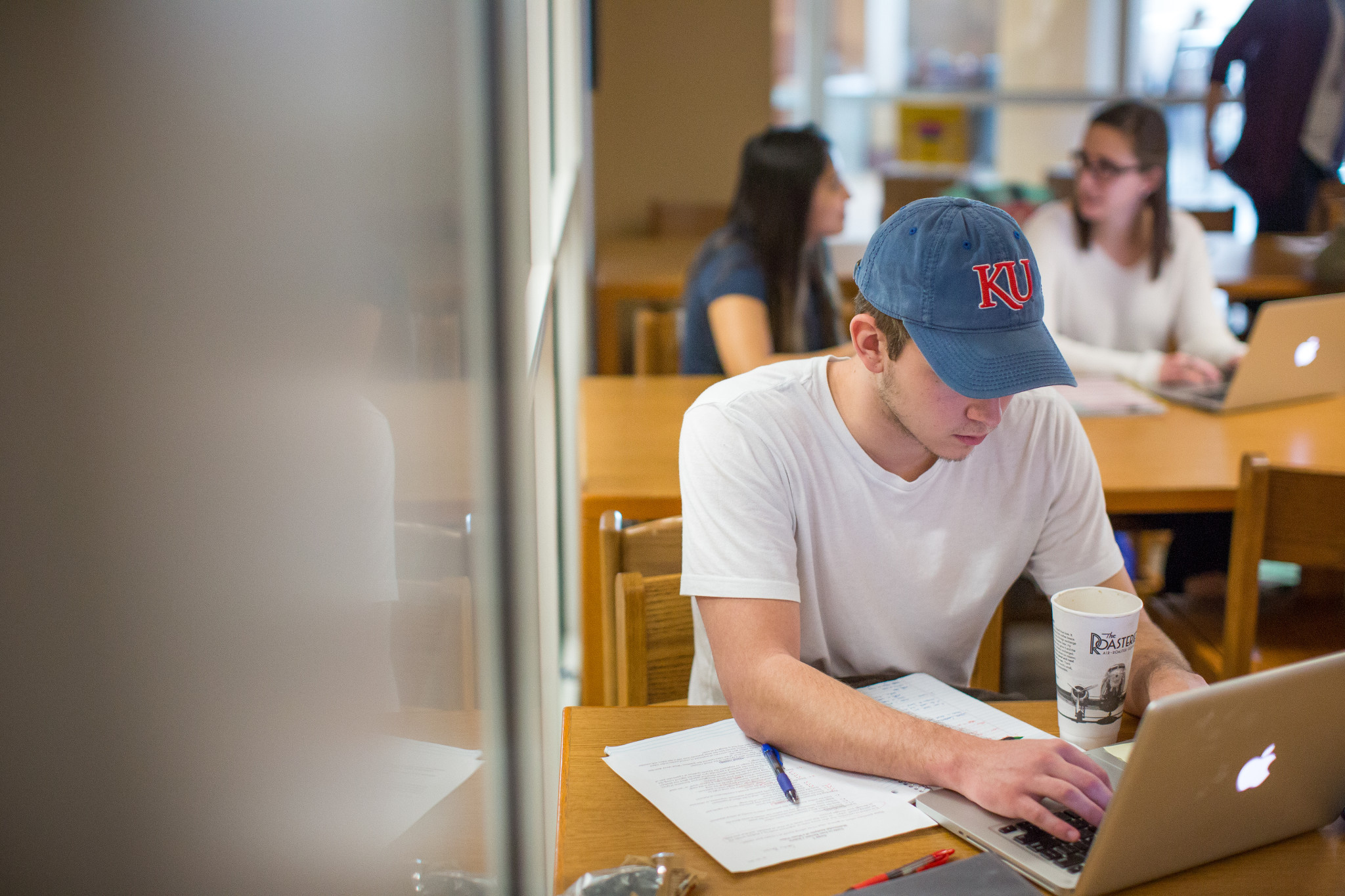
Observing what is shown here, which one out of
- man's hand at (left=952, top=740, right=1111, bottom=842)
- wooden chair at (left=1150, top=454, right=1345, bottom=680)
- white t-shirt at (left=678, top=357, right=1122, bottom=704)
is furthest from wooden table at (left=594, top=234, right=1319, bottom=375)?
man's hand at (left=952, top=740, right=1111, bottom=842)

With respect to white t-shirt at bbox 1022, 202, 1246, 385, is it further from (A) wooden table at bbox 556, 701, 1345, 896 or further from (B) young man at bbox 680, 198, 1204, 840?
(A) wooden table at bbox 556, 701, 1345, 896

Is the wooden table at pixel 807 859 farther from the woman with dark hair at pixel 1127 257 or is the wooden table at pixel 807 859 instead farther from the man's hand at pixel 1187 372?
the woman with dark hair at pixel 1127 257

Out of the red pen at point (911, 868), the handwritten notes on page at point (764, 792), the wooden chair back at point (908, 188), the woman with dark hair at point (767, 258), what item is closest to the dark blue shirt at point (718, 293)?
the woman with dark hair at point (767, 258)

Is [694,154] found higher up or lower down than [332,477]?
higher up

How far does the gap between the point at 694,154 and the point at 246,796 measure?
532 cm

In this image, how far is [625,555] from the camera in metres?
1.52

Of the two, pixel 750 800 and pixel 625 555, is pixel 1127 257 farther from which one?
pixel 750 800

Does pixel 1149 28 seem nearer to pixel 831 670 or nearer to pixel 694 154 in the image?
pixel 694 154

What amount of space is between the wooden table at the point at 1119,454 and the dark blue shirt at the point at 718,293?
7.3 inches

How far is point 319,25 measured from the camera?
38 cm

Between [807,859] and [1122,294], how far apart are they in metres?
2.31

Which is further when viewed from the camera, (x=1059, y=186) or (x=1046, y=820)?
(x=1059, y=186)

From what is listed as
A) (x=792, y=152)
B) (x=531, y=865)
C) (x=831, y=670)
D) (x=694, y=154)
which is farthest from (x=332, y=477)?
(x=694, y=154)

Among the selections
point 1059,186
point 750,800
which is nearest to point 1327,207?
point 1059,186
